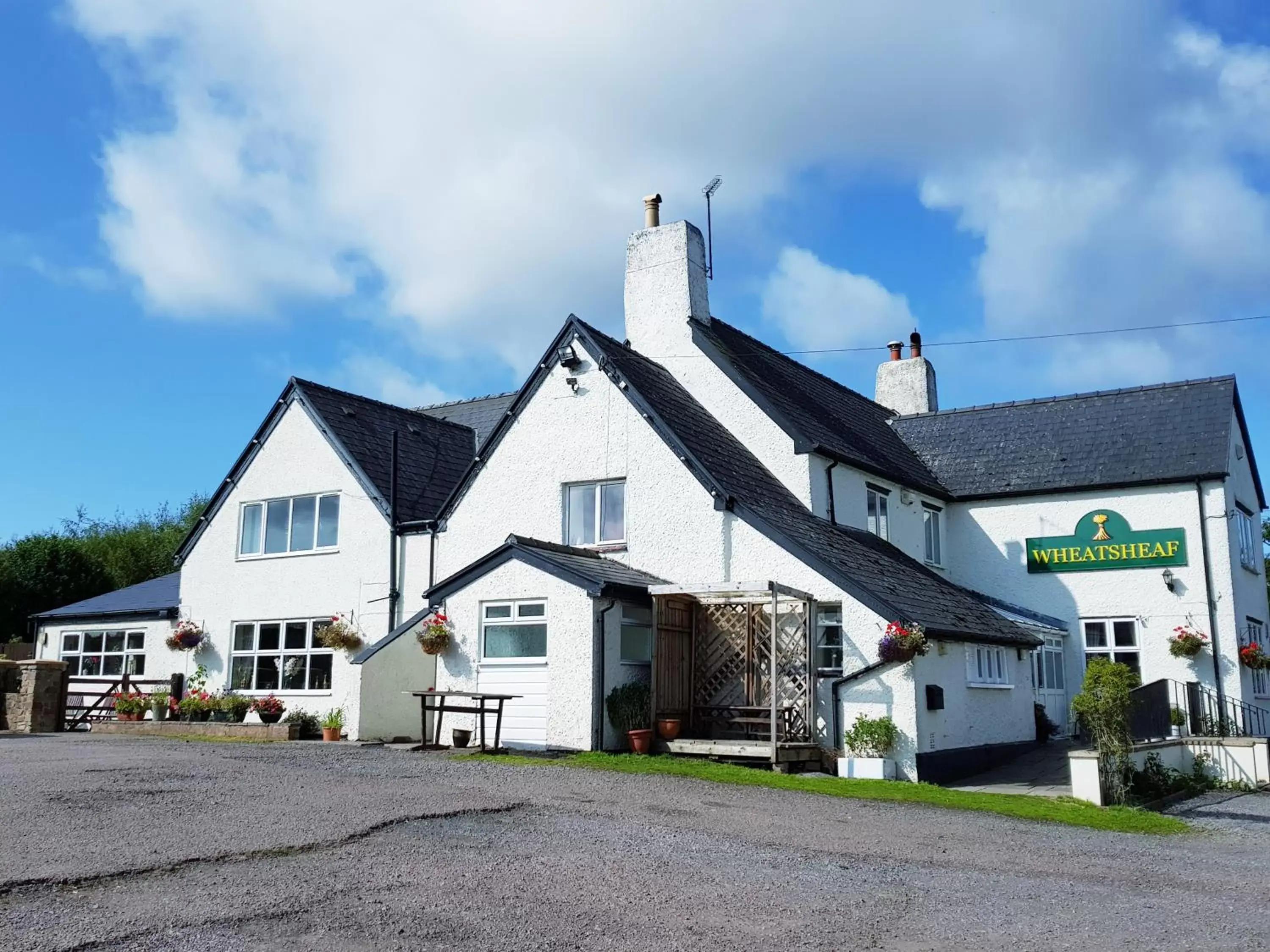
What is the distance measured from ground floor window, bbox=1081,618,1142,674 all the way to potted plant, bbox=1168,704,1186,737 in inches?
74.4

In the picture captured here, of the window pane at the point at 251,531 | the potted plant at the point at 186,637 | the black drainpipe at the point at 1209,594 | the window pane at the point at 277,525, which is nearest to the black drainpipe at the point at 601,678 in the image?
the window pane at the point at 277,525

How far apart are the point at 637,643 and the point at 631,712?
4.54 feet

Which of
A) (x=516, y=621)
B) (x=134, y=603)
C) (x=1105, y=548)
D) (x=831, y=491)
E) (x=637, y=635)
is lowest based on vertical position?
(x=637, y=635)

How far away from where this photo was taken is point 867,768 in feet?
54.4

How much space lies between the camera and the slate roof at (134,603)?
85.1ft

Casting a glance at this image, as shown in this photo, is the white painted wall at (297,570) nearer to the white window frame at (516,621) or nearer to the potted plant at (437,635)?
the potted plant at (437,635)

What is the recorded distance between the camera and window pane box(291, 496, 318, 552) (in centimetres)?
2423

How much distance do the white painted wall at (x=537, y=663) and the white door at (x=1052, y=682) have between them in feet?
34.2

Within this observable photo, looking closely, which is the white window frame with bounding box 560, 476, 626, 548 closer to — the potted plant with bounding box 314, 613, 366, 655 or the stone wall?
the potted plant with bounding box 314, 613, 366, 655

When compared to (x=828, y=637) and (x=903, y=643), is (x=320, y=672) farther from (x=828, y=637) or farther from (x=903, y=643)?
(x=903, y=643)

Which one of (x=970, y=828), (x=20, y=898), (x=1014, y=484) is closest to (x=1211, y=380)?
(x=1014, y=484)

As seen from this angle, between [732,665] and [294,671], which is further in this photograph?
[294,671]

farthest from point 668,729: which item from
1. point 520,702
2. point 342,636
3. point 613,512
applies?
point 342,636

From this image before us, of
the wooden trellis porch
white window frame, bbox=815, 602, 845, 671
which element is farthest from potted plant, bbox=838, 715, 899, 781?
white window frame, bbox=815, 602, 845, 671
